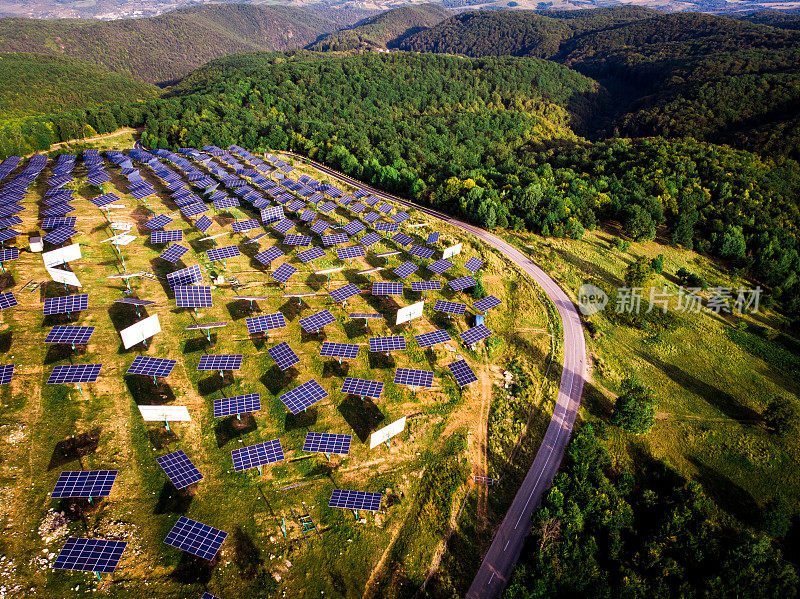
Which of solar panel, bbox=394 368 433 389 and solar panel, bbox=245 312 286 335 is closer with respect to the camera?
solar panel, bbox=394 368 433 389

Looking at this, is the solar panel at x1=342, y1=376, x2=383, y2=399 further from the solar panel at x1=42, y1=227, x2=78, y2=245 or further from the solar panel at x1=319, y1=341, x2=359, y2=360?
the solar panel at x1=42, y1=227, x2=78, y2=245

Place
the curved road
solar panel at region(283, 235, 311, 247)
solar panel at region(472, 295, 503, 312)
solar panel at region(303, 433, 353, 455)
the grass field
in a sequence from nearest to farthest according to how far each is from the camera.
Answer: the curved road, solar panel at region(303, 433, 353, 455), the grass field, solar panel at region(472, 295, 503, 312), solar panel at region(283, 235, 311, 247)

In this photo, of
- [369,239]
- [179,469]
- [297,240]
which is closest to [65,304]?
[179,469]

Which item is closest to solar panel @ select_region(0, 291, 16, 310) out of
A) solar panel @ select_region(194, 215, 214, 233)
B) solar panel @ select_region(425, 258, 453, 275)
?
solar panel @ select_region(194, 215, 214, 233)

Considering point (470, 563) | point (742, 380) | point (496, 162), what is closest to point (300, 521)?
point (470, 563)

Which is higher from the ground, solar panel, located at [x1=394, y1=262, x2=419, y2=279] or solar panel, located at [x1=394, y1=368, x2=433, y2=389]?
solar panel, located at [x1=394, y1=262, x2=419, y2=279]

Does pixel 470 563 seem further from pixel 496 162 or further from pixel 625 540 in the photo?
pixel 496 162

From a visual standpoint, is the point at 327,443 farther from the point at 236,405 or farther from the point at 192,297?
the point at 192,297
